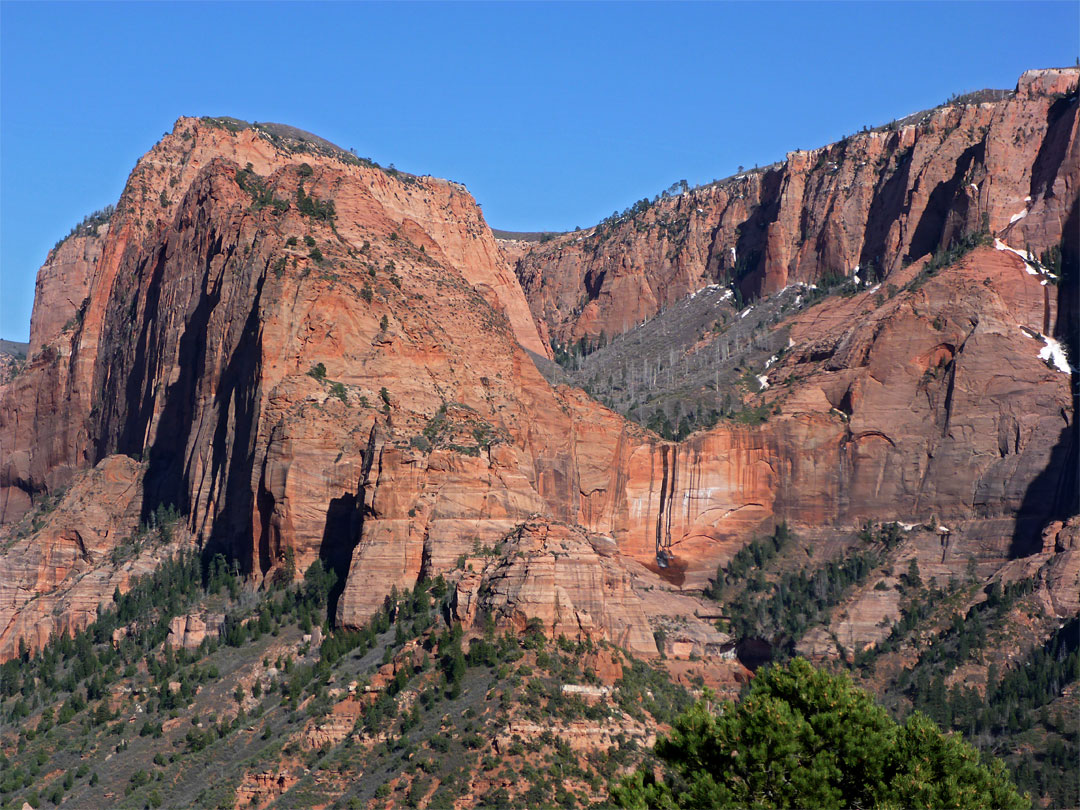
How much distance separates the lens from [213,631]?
13188 centimetres

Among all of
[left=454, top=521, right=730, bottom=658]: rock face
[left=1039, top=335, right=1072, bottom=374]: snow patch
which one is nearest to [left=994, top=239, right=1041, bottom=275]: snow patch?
[left=1039, top=335, right=1072, bottom=374]: snow patch

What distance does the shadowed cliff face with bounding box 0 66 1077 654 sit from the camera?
136 metres

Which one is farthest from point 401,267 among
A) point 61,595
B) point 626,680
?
point 626,680

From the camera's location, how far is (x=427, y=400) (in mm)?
143875

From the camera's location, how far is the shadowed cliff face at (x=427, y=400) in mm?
136000

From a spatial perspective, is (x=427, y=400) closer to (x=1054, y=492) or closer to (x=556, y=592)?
(x=556, y=592)

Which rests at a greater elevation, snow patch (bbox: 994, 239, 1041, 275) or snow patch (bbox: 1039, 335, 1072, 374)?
snow patch (bbox: 994, 239, 1041, 275)

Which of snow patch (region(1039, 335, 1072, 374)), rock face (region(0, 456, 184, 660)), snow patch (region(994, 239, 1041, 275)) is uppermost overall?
snow patch (region(994, 239, 1041, 275))

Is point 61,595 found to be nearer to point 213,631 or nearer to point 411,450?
point 213,631

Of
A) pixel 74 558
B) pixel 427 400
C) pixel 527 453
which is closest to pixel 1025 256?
pixel 527 453

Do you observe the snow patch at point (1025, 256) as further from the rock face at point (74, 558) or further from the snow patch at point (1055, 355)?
the rock face at point (74, 558)

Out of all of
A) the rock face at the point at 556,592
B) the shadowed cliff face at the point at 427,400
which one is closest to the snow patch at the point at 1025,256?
the shadowed cliff face at the point at 427,400

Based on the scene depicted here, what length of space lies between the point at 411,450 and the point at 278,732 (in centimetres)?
2383

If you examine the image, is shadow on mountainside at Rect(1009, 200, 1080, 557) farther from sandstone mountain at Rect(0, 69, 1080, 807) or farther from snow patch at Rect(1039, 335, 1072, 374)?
snow patch at Rect(1039, 335, 1072, 374)
